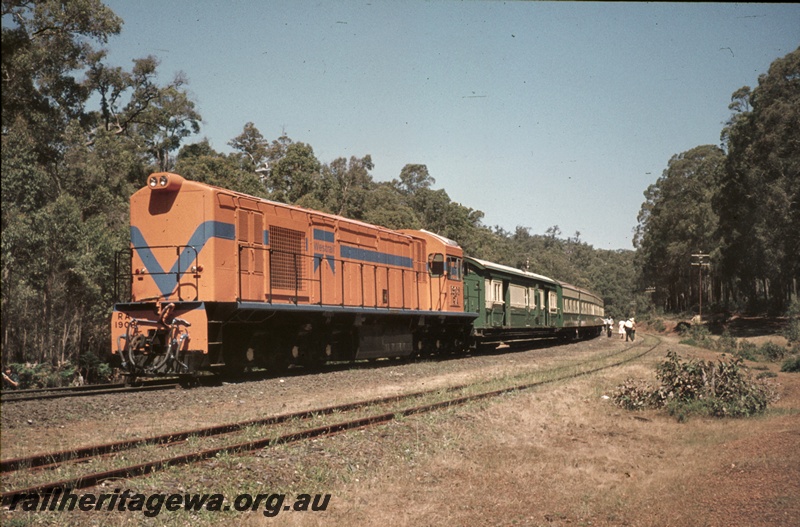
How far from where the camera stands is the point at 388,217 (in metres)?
50.2

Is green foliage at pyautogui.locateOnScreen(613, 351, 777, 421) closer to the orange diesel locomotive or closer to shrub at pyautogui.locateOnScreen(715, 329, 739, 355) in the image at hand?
the orange diesel locomotive

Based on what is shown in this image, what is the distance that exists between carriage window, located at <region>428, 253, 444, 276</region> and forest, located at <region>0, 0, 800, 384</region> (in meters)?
9.83

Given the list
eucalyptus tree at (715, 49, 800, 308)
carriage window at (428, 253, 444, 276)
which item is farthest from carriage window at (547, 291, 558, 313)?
eucalyptus tree at (715, 49, 800, 308)

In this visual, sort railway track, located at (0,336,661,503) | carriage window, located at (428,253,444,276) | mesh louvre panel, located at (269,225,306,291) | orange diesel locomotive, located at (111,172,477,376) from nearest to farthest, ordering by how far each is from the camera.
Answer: railway track, located at (0,336,661,503) → orange diesel locomotive, located at (111,172,477,376) → mesh louvre panel, located at (269,225,306,291) → carriage window, located at (428,253,444,276)

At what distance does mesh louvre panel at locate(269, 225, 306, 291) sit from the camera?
16219 mm

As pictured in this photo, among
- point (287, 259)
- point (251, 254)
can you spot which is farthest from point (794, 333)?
point (251, 254)

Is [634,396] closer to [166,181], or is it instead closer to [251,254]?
[251,254]

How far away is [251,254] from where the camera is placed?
15469 mm

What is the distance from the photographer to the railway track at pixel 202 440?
6.52 meters

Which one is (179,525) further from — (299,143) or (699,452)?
(299,143)

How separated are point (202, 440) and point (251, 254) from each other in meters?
7.41

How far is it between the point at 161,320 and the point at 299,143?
1489 inches

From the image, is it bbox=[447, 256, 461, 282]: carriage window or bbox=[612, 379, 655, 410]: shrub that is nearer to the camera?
bbox=[612, 379, 655, 410]: shrub

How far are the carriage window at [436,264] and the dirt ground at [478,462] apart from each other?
31.7 ft
